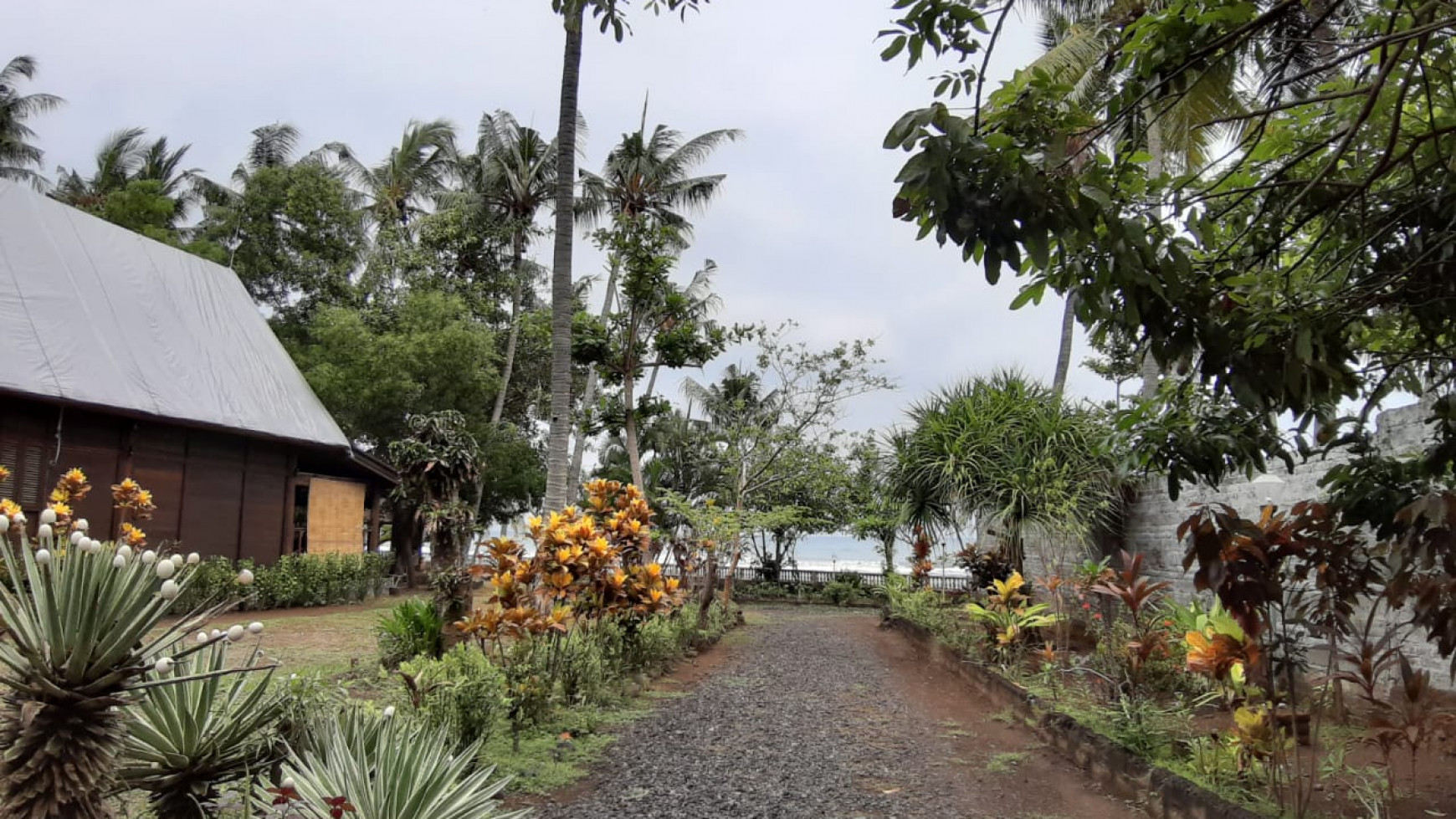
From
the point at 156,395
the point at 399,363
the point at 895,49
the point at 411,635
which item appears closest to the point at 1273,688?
the point at 895,49

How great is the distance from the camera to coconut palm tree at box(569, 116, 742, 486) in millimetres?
19984

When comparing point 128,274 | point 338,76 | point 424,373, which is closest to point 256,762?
point 338,76

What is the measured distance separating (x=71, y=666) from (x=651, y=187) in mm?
19475

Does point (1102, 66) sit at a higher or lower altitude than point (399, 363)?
higher

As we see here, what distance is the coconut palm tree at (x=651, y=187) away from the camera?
1998 cm

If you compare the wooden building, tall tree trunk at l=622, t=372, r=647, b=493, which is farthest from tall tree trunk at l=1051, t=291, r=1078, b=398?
the wooden building

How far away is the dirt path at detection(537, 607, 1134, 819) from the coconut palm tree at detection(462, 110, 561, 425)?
663 inches

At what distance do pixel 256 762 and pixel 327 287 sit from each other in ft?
73.8

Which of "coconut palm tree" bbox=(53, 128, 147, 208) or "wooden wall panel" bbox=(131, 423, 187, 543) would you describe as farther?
"coconut palm tree" bbox=(53, 128, 147, 208)

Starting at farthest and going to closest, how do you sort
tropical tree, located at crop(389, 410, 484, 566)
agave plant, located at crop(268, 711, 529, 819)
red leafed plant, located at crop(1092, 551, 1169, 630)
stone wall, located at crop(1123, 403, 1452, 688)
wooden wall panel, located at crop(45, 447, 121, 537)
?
tropical tree, located at crop(389, 410, 484, 566) → wooden wall panel, located at crop(45, 447, 121, 537) → red leafed plant, located at crop(1092, 551, 1169, 630) → stone wall, located at crop(1123, 403, 1452, 688) → agave plant, located at crop(268, 711, 529, 819)

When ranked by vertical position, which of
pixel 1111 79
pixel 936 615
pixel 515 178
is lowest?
pixel 936 615

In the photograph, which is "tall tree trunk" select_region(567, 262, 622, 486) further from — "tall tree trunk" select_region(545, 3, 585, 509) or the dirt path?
the dirt path

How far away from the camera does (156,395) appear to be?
506 inches

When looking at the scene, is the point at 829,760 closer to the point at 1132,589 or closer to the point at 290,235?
the point at 1132,589
